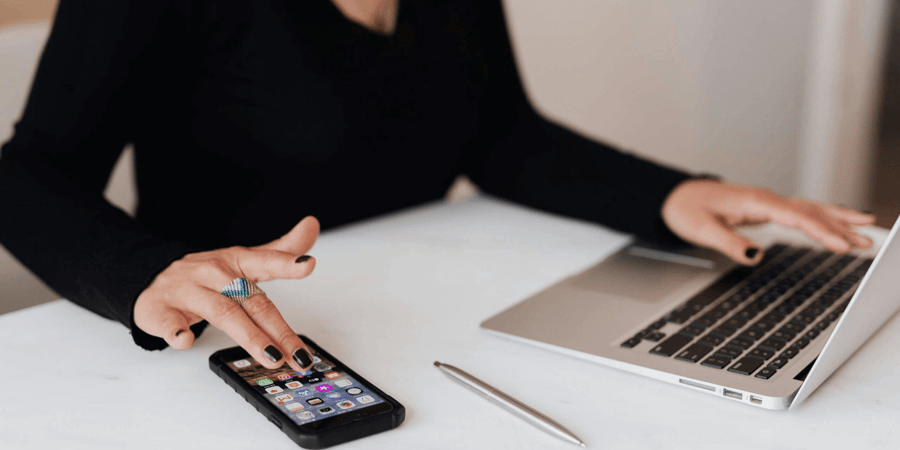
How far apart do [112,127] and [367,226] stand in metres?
0.32

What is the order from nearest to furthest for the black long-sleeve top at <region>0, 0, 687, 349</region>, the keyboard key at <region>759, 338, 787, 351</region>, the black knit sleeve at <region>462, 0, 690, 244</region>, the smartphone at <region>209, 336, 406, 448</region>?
the smartphone at <region>209, 336, 406, 448</region>
the keyboard key at <region>759, 338, 787, 351</region>
the black long-sleeve top at <region>0, 0, 687, 349</region>
the black knit sleeve at <region>462, 0, 690, 244</region>

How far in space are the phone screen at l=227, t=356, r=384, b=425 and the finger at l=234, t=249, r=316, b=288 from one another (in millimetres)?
65

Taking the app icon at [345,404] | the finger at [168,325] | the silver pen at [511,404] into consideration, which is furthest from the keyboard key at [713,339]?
the finger at [168,325]

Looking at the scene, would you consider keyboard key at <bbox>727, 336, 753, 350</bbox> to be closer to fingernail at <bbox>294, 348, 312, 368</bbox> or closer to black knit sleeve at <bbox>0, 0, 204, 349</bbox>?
fingernail at <bbox>294, 348, 312, 368</bbox>

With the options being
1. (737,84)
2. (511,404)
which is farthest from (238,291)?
(737,84)

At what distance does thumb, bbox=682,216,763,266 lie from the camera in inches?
31.5

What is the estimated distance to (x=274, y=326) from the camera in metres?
0.58

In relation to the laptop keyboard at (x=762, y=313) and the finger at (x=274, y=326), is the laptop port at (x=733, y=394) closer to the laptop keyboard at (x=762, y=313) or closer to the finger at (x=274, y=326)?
the laptop keyboard at (x=762, y=313)

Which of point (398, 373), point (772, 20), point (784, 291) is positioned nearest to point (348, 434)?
point (398, 373)

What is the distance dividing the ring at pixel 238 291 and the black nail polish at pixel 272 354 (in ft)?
0.18

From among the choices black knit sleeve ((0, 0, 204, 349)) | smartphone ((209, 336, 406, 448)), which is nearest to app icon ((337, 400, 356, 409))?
smartphone ((209, 336, 406, 448))

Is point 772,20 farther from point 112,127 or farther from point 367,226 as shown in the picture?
point 112,127

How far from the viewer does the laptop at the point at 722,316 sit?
53cm

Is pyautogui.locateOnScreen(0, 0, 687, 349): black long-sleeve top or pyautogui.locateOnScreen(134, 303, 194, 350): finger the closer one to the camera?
pyautogui.locateOnScreen(134, 303, 194, 350): finger
